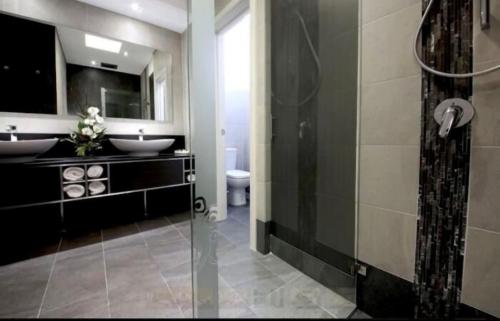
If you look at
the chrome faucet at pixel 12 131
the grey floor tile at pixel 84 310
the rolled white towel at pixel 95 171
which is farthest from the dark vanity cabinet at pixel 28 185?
the grey floor tile at pixel 84 310

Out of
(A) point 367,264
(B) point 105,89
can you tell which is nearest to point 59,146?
(B) point 105,89

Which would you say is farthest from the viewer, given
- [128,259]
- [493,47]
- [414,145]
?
[128,259]

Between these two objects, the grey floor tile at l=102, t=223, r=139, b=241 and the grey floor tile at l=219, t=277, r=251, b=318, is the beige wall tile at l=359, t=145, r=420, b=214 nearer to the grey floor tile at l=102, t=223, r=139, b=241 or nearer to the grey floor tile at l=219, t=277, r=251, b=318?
the grey floor tile at l=219, t=277, r=251, b=318

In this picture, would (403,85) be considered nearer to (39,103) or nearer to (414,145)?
(414,145)

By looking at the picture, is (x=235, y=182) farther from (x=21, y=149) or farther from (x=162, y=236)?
(x=21, y=149)

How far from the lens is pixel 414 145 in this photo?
3.12 feet

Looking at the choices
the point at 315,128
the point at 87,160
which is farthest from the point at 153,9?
the point at 315,128

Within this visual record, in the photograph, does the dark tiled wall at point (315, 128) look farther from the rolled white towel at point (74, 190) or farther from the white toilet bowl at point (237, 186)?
the rolled white towel at point (74, 190)

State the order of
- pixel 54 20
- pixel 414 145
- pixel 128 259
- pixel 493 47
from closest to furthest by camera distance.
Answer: pixel 493 47 < pixel 414 145 < pixel 128 259 < pixel 54 20

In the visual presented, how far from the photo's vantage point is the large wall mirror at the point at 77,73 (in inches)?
79.9

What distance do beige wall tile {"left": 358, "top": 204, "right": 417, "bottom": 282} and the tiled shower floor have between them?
32 cm

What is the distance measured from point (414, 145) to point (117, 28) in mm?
3181

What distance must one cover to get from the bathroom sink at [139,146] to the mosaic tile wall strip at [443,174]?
7.95 ft

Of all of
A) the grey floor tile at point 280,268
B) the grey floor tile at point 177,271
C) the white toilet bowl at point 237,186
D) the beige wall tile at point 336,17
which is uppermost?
the beige wall tile at point 336,17
